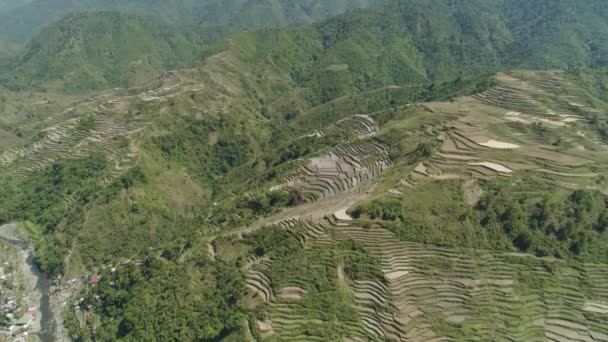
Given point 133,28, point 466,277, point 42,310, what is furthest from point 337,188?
point 133,28

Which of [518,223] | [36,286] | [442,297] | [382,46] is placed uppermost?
[382,46]

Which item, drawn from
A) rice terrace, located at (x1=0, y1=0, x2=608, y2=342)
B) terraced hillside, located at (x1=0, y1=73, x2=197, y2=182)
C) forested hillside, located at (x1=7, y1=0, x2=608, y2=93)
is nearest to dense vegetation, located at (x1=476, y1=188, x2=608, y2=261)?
rice terrace, located at (x1=0, y1=0, x2=608, y2=342)

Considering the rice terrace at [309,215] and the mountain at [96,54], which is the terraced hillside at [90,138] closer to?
the rice terrace at [309,215]

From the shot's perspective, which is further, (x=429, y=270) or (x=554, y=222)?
(x=554, y=222)

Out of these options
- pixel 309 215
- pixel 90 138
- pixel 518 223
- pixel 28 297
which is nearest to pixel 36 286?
pixel 28 297

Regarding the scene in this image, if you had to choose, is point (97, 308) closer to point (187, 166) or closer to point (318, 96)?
point (187, 166)

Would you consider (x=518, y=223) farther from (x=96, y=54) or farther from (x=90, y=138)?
(x=96, y=54)
